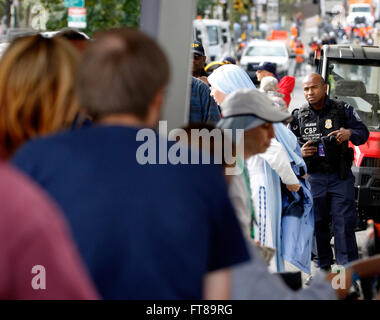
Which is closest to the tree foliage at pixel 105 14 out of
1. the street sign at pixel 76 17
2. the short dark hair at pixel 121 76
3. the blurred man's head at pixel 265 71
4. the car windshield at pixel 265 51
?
the street sign at pixel 76 17

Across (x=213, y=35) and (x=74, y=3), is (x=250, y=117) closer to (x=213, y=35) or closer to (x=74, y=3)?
(x=74, y=3)

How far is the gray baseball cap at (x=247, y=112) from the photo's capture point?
3.79 meters

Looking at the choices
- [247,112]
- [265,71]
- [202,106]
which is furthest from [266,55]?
[247,112]

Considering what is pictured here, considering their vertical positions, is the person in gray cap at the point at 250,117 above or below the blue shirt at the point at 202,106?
above

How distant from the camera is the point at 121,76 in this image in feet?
7.21

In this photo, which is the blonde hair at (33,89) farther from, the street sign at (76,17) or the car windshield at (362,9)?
the car windshield at (362,9)

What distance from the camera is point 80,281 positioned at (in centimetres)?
175

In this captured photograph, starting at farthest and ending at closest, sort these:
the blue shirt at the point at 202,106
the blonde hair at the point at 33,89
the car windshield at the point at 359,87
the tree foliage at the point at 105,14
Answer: the tree foliage at the point at 105,14
the car windshield at the point at 359,87
the blue shirt at the point at 202,106
the blonde hair at the point at 33,89

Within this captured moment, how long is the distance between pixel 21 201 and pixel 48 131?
125 cm

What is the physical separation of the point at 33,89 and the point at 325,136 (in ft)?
17.2

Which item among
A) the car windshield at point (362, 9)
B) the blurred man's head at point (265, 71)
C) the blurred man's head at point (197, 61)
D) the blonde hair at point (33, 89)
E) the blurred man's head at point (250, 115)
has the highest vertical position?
the blonde hair at point (33, 89)

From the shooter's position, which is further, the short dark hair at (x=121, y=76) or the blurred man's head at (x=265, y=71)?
the blurred man's head at (x=265, y=71)

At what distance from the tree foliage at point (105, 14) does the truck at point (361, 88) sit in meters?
12.3
